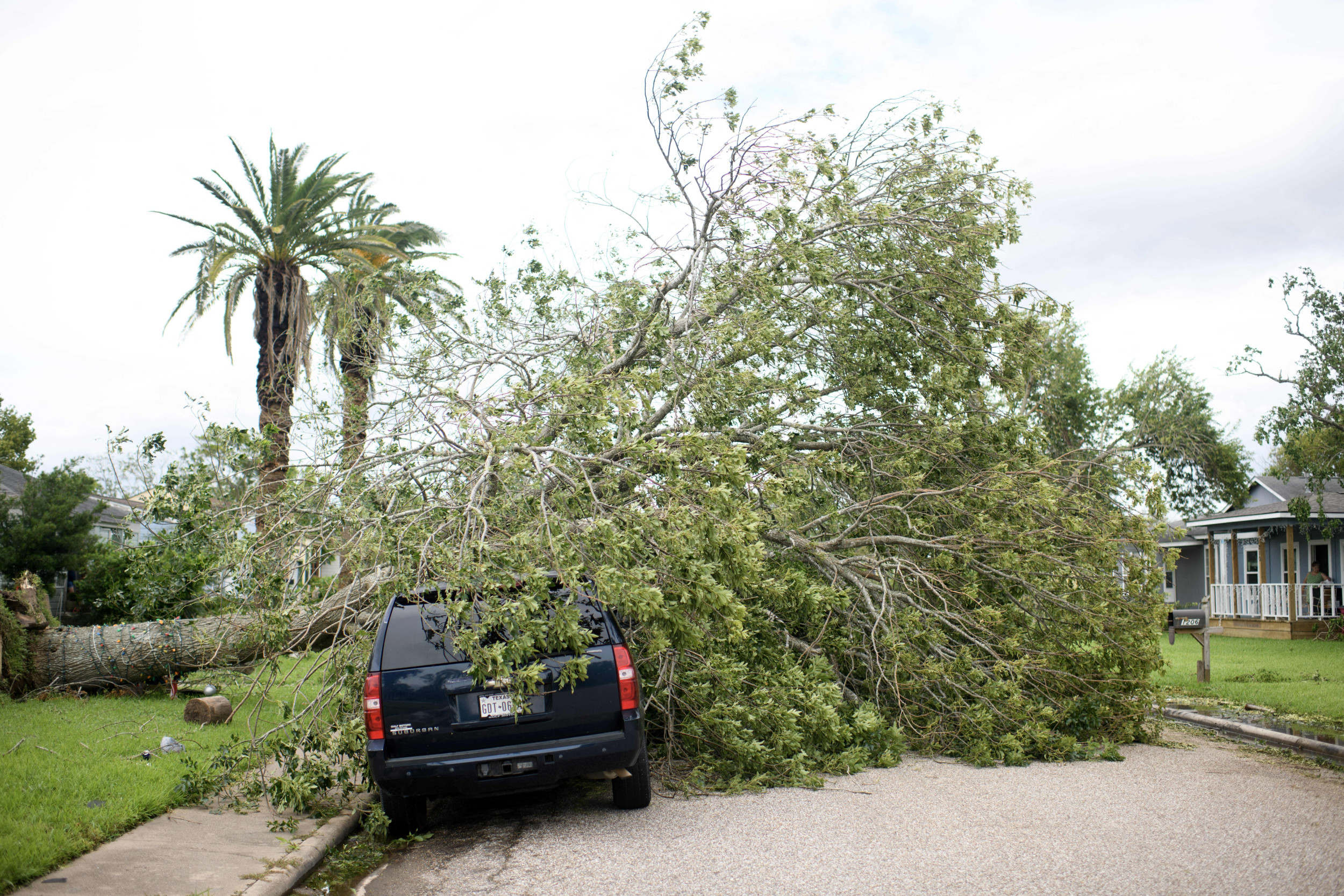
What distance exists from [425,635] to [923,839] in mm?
3194

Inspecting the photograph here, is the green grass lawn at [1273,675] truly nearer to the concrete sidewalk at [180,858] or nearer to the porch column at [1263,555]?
the porch column at [1263,555]

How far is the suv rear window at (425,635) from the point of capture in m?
5.98

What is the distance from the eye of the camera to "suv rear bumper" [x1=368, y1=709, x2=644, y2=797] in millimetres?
5801

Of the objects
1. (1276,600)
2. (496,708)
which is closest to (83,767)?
(496,708)

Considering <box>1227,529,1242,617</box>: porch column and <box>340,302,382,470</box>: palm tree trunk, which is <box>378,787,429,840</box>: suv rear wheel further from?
<box>1227,529,1242,617</box>: porch column

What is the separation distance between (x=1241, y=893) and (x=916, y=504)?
17.3 ft

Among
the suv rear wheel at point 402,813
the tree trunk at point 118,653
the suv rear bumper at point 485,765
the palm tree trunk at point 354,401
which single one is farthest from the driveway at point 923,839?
the tree trunk at point 118,653

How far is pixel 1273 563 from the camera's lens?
29984mm

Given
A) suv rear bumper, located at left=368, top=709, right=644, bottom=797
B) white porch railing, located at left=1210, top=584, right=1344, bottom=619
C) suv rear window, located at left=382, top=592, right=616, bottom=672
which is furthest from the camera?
white porch railing, located at left=1210, top=584, right=1344, bottom=619

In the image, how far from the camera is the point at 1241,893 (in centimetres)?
459

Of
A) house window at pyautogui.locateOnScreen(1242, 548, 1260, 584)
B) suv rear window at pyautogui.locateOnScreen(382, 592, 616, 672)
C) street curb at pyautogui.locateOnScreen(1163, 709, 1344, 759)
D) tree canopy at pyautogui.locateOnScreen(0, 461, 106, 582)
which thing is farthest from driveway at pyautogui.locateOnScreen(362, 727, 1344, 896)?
house window at pyautogui.locateOnScreen(1242, 548, 1260, 584)

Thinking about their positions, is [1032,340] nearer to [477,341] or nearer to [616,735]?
[477,341]

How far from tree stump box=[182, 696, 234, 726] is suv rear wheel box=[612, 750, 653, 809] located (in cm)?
562

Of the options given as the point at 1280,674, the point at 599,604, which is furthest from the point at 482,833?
the point at 1280,674
